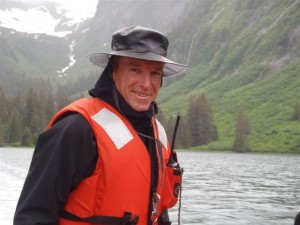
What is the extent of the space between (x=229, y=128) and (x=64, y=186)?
169695mm

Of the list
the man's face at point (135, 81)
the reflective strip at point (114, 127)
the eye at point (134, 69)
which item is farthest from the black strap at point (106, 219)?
the eye at point (134, 69)

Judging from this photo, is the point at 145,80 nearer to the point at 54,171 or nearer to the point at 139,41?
the point at 139,41

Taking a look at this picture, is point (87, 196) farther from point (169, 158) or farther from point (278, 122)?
point (278, 122)

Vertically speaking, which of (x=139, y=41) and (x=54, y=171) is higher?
(x=139, y=41)

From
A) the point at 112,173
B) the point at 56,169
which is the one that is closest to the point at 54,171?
the point at 56,169

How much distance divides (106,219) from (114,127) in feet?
2.96

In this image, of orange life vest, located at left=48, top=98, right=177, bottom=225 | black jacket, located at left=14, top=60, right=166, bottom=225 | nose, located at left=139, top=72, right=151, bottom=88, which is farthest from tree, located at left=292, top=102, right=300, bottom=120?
black jacket, located at left=14, top=60, right=166, bottom=225

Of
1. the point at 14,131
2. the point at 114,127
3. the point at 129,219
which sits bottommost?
the point at 14,131

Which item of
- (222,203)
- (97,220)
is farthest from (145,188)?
(222,203)

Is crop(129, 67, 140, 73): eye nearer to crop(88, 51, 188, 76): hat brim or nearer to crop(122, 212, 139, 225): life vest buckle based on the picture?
crop(88, 51, 188, 76): hat brim

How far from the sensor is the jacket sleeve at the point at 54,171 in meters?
4.24

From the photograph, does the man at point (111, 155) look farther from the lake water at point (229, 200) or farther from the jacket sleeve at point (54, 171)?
the lake water at point (229, 200)

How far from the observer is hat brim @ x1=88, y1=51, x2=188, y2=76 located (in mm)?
4801

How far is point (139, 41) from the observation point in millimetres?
4828
